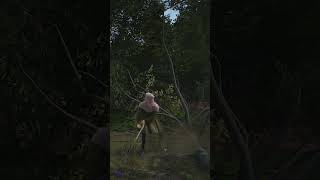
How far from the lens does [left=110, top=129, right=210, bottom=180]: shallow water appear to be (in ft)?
11.7

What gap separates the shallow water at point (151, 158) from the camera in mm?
3559

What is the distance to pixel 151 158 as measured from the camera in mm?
3574
